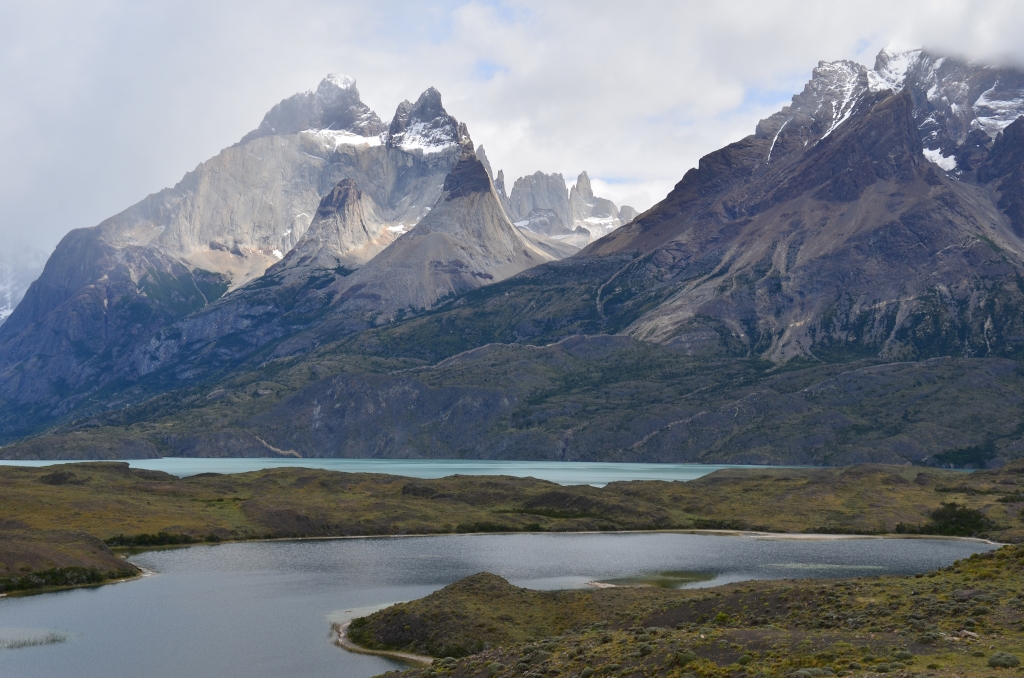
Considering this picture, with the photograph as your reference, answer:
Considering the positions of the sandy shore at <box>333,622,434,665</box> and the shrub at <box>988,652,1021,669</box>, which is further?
the sandy shore at <box>333,622,434,665</box>

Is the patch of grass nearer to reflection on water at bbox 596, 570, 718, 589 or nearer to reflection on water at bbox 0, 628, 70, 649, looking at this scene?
reflection on water at bbox 0, 628, 70, 649

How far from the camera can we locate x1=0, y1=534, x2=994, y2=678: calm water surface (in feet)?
279

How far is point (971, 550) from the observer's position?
506ft

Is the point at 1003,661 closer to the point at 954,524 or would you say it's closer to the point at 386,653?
the point at 386,653

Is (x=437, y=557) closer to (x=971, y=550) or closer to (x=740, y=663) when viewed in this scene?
(x=971, y=550)

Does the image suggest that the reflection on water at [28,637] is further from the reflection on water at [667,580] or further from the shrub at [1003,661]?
the shrub at [1003,661]

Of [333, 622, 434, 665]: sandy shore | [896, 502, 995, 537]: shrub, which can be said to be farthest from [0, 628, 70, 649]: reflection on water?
[896, 502, 995, 537]: shrub

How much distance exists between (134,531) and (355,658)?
91659 millimetres

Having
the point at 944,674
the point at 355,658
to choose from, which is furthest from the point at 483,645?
the point at 944,674

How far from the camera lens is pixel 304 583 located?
12381cm

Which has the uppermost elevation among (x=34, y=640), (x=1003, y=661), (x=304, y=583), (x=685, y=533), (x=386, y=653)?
(x=1003, y=661)

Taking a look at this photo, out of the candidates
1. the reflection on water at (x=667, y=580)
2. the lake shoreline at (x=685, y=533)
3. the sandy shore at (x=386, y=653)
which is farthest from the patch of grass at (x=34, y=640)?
the lake shoreline at (x=685, y=533)

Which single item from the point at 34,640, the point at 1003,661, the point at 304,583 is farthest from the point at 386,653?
the point at 1003,661

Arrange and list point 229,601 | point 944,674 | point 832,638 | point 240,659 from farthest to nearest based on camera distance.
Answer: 1. point 229,601
2. point 240,659
3. point 832,638
4. point 944,674
